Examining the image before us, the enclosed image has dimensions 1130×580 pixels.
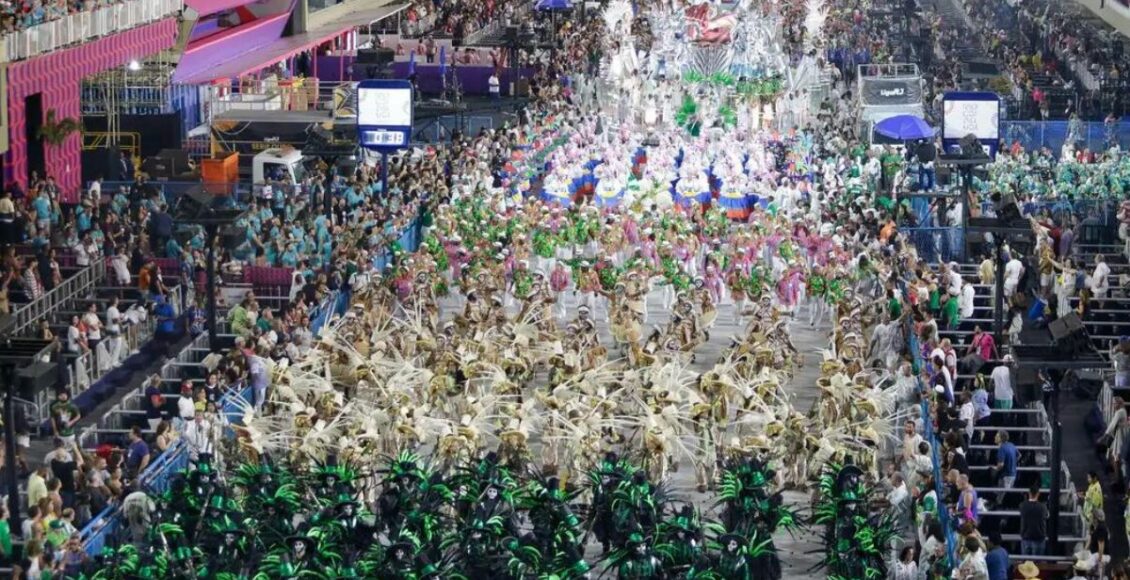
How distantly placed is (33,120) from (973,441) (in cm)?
2269

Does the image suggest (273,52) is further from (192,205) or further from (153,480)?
(153,480)

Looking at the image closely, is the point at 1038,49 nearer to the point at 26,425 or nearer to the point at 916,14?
the point at 916,14

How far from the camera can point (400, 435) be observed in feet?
113

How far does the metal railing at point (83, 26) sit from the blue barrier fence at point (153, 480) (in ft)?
49.4

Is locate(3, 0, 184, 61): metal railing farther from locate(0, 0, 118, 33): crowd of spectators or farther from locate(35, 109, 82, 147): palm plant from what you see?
locate(35, 109, 82, 147): palm plant

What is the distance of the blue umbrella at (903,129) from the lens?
55750mm

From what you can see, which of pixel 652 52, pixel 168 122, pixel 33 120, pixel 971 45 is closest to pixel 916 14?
pixel 971 45

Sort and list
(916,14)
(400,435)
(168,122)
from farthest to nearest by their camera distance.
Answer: (916,14), (168,122), (400,435)

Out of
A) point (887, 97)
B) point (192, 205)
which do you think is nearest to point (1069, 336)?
point (192, 205)

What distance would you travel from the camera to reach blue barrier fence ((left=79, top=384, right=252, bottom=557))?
30.6 meters

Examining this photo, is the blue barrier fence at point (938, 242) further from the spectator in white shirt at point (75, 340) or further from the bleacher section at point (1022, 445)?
the spectator in white shirt at point (75, 340)

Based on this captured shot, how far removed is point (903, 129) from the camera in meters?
55.9

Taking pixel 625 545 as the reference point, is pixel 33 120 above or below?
above

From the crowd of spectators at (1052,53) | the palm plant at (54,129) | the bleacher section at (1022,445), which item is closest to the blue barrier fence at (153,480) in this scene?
the bleacher section at (1022,445)
